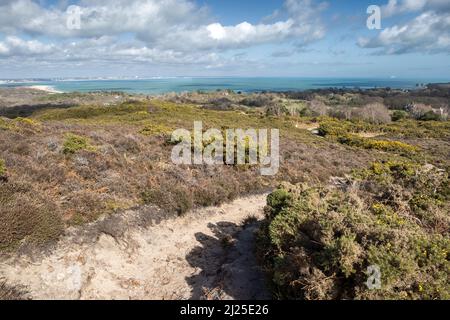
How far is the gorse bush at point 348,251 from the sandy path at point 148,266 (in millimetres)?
820

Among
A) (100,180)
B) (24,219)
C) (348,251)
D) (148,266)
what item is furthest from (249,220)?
(24,219)

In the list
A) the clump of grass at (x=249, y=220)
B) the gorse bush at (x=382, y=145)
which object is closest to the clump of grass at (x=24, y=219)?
the clump of grass at (x=249, y=220)

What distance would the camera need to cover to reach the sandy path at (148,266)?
5617 millimetres

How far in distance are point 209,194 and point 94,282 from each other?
188 inches

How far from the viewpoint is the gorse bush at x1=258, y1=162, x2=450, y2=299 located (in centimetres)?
452

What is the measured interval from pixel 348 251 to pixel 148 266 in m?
4.30

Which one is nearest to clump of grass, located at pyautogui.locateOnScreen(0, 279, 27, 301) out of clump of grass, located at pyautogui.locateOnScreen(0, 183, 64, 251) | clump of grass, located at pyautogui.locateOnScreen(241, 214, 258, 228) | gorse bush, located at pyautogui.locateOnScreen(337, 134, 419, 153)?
clump of grass, located at pyautogui.locateOnScreen(0, 183, 64, 251)

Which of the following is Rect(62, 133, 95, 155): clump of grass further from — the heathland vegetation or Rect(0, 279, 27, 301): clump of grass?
Rect(0, 279, 27, 301): clump of grass

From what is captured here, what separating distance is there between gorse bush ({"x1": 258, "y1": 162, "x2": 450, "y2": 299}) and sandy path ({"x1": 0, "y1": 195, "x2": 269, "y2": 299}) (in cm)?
82

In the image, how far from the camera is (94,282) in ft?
19.1

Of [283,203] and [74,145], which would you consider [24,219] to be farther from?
[283,203]
